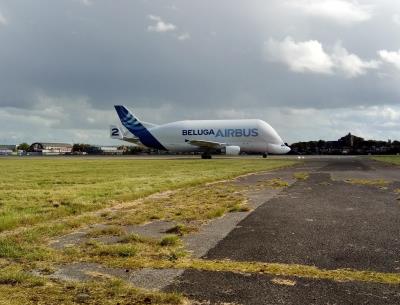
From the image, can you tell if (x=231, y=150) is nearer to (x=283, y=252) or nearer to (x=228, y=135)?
(x=228, y=135)

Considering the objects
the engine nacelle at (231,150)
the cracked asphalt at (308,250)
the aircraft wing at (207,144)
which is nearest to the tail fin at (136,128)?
the aircraft wing at (207,144)

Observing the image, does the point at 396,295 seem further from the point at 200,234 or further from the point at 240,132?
the point at 240,132

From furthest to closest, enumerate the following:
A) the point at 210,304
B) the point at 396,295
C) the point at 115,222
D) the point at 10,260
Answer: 1. the point at 115,222
2. the point at 10,260
3. the point at 396,295
4. the point at 210,304

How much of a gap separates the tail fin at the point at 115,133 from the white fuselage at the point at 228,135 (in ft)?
26.6

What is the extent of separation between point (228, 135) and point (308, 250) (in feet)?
212

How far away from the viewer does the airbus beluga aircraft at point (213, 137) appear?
71.4 meters

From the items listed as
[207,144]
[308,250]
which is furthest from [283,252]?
[207,144]

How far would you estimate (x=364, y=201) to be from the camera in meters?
14.5

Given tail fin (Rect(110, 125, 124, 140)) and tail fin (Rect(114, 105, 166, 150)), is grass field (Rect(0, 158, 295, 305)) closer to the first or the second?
tail fin (Rect(114, 105, 166, 150))

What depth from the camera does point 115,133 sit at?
266 feet

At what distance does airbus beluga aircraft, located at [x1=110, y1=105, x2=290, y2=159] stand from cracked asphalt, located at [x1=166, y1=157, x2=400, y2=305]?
57147 mm

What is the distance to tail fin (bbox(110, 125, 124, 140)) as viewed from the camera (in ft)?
264

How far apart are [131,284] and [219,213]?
6.36 metres

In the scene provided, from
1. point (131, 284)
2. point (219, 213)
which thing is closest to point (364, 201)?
point (219, 213)
